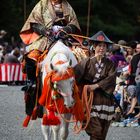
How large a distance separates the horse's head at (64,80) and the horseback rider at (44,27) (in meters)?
0.97

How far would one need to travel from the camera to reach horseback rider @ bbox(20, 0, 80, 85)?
27.7 feet

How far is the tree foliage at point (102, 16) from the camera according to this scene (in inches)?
1377

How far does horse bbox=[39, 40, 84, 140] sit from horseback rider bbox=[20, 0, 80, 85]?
44 centimetres

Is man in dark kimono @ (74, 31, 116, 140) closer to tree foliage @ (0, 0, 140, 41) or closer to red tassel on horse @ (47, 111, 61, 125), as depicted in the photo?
red tassel on horse @ (47, 111, 61, 125)

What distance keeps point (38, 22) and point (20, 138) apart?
6.89 feet

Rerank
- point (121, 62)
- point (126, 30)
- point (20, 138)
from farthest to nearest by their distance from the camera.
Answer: point (126, 30) → point (121, 62) → point (20, 138)

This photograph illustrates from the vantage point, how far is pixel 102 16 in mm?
36812

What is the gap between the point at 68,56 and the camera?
7727 mm

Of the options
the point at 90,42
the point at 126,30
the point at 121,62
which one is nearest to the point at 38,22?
the point at 90,42

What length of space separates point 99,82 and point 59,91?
0.52m

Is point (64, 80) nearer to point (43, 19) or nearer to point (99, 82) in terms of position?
point (99, 82)

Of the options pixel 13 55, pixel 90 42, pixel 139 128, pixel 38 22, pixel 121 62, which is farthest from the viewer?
pixel 13 55

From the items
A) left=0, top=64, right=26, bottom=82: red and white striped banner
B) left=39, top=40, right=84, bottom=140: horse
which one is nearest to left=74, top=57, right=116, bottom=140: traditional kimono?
left=39, top=40, right=84, bottom=140: horse

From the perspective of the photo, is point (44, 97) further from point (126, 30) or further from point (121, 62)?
point (126, 30)
